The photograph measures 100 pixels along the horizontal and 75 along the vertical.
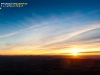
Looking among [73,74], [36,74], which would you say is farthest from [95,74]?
[36,74]

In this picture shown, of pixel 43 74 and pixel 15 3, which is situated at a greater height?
pixel 15 3

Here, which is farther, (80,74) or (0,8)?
(80,74)

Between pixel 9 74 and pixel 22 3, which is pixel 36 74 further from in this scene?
pixel 22 3

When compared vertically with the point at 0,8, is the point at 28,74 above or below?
below

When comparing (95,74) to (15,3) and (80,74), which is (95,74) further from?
(15,3)

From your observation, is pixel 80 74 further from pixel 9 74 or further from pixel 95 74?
pixel 9 74

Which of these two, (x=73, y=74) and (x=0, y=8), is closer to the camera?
(x=0, y=8)

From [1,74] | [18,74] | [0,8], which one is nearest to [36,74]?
[18,74]
